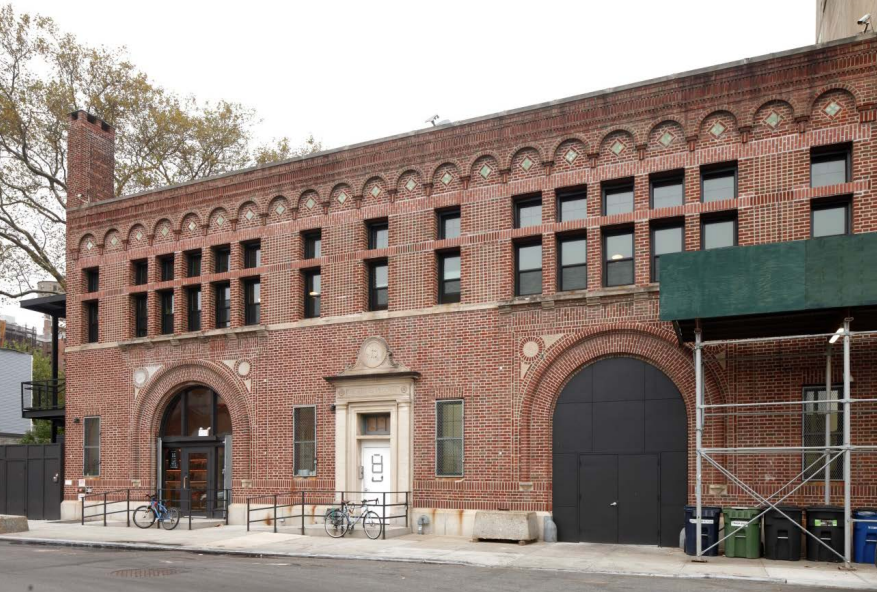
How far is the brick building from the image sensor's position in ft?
59.0

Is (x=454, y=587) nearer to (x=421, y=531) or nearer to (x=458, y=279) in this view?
(x=421, y=531)

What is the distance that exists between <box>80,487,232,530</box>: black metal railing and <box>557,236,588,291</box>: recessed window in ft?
34.9

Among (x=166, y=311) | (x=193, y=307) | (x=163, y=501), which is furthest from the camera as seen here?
(x=166, y=311)

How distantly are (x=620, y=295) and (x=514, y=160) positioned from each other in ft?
13.7

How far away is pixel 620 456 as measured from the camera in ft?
63.3

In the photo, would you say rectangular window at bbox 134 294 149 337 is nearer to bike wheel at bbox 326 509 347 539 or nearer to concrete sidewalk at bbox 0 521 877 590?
concrete sidewalk at bbox 0 521 877 590

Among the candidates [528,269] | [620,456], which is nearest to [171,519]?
[528,269]

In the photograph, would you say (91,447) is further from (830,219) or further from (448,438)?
(830,219)

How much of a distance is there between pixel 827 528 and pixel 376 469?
1052cm

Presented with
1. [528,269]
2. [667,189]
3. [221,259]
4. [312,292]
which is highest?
[667,189]

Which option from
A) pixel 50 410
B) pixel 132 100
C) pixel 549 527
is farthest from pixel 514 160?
pixel 132 100

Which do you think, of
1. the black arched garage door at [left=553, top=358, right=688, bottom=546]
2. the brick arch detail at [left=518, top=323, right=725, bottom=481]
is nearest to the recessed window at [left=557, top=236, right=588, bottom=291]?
the brick arch detail at [left=518, top=323, right=725, bottom=481]

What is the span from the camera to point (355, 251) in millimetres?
23016

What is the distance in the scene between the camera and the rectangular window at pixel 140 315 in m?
27.1
